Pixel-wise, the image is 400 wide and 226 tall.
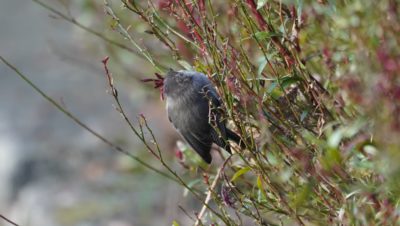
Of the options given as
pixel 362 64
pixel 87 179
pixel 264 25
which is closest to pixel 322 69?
pixel 264 25

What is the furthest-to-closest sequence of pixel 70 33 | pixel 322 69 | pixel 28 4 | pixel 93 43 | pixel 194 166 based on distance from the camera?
pixel 28 4, pixel 70 33, pixel 93 43, pixel 194 166, pixel 322 69

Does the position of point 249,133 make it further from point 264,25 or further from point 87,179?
point 87,179

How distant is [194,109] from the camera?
352cm

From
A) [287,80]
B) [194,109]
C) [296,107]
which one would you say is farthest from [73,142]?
[287,80]

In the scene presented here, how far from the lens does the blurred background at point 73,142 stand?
770cm

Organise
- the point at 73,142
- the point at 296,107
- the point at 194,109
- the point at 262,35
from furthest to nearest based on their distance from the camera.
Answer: the point at 73,142
the point at 194,109
the point at 296,107
the point at 262,35

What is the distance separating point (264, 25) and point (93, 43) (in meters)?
4.74

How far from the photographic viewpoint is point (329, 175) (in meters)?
2.69

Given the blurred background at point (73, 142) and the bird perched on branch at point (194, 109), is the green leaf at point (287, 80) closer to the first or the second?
the bird perched on branch at point (194, 109)

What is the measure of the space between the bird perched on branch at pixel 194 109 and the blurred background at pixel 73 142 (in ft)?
8.76

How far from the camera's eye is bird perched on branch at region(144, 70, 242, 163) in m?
3.33

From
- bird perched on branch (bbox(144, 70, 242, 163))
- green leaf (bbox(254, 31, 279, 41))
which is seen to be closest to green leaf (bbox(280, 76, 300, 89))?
green leaf (bbox(254, 31, 279, 41))

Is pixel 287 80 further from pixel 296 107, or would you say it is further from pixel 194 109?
pixel 194 109

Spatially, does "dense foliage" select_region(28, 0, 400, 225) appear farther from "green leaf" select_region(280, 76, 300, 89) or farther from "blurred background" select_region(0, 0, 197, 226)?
"blurred background" select_region(0, 0, 197, 226)
